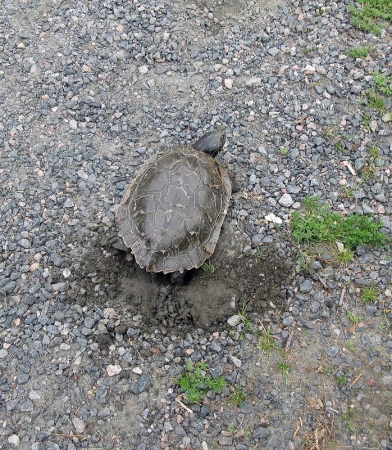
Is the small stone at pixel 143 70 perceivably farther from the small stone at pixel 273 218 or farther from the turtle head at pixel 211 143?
the small stone at pixel 273 218

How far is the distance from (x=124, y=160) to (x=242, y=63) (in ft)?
6.39

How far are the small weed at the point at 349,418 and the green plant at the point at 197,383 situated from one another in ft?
3.31

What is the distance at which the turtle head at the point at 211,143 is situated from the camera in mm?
5227

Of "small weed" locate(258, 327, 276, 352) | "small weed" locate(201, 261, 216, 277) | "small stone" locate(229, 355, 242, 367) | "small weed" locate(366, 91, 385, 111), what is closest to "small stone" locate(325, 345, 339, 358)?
"small weed" locate(258, 327, 276, 352)

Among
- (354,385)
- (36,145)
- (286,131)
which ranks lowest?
(354,385)

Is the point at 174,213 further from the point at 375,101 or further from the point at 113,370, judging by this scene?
the point at 375,101

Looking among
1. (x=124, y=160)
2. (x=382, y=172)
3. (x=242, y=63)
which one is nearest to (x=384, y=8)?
(x=242, y=63)

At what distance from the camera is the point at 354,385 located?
427 centimetres

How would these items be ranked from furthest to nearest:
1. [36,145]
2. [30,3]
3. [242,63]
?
[30,3], [242,63], [36,145]

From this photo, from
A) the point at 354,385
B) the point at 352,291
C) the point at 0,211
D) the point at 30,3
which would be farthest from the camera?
the point at 30,3

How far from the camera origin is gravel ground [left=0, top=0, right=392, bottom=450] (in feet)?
13.7

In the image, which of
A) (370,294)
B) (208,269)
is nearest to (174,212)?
(208,269)

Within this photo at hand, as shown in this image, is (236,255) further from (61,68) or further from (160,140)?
(61,68)

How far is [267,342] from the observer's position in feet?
14.6
